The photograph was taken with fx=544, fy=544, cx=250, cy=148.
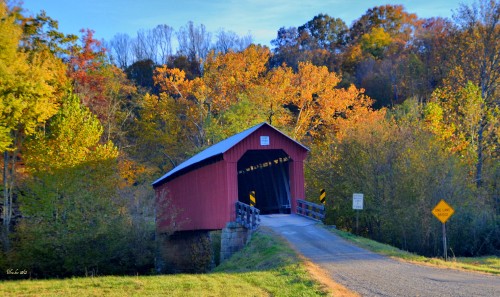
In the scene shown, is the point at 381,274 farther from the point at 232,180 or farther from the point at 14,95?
the point at 14,95

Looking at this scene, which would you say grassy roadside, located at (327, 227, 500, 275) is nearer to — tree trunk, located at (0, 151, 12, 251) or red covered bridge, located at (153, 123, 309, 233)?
red covered bridge, located at (153, 123, 309, 233)

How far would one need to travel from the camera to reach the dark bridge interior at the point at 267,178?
84.4 ft

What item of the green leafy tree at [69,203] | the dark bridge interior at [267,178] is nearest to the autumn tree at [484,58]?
the dark bridge interior at [267,178]

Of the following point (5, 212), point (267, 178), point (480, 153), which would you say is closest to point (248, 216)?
point (267, 178)

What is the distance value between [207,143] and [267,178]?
52.8 ft

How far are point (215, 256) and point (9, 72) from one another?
526 inches

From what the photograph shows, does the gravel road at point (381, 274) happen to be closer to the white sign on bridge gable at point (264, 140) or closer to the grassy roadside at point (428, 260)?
the grassy roadside at point (428, 260)

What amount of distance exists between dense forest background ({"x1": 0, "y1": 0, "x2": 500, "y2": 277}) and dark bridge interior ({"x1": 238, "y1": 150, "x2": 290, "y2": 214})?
6.96 ft

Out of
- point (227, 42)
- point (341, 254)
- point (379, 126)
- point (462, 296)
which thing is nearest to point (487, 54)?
point (379, 126)

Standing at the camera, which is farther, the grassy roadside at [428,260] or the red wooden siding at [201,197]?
the red wooden siding at [201,197]

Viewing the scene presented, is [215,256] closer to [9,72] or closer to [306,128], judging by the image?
[9,72]

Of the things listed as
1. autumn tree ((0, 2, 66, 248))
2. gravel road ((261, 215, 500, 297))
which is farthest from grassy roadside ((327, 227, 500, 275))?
autumn tree ((0, 2, 66, 248))

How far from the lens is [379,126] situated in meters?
25.0

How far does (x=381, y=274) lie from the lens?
12.4m
